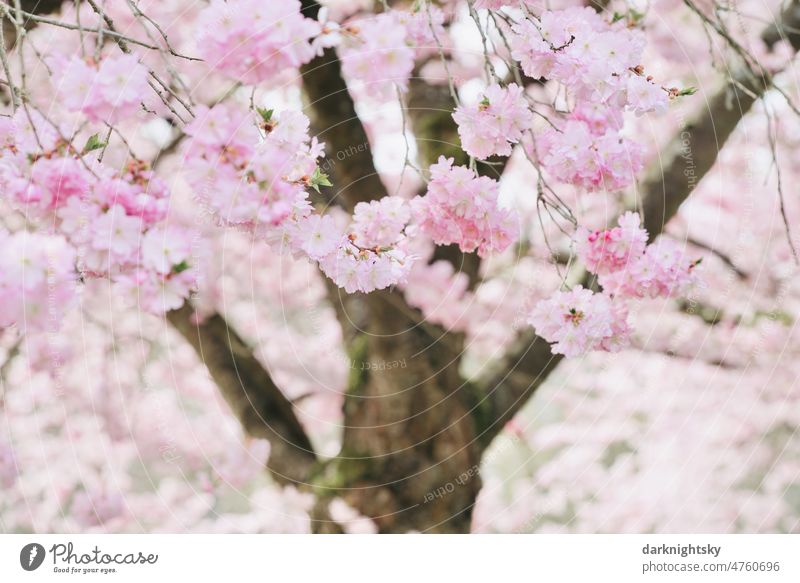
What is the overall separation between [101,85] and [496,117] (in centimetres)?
48

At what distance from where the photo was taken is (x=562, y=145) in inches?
38.5

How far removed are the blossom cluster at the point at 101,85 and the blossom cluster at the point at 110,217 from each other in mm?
45

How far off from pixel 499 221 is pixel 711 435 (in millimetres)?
2090

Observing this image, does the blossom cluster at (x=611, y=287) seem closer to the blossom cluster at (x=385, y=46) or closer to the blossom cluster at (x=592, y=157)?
the blossom cluster at (x=592, y=157)

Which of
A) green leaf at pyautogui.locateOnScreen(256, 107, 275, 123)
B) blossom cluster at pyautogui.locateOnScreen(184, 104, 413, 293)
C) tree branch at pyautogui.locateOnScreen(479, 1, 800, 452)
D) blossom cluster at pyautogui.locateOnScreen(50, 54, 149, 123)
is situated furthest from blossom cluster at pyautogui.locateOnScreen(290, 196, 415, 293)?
tree branch at pyautogui.locateOnScreen(479, 1, 800, 452)

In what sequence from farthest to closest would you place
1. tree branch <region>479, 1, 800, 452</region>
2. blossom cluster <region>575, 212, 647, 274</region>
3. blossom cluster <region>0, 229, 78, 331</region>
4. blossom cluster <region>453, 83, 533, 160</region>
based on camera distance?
tree branch <region>479, 1, 800, 452</region> → blossom cluster <region>575, 212, 647, 274</region> → blossom cluster <region>453, 83, 533, 160</region> → blossom cluster <region>0, 229, 78, 331</region>

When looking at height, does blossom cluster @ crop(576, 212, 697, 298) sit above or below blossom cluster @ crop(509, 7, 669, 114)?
below

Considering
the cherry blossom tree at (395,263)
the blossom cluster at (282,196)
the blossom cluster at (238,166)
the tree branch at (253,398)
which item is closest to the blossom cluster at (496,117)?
the cherry blossom tree at (395,263)

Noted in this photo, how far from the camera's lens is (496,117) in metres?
0.92

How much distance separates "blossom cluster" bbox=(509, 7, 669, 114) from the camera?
884 millimetres

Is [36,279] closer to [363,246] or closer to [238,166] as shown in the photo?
[238,166]

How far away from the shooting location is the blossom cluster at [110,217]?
691mm

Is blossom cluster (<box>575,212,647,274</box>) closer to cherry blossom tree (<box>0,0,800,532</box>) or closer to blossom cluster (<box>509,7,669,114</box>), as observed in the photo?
cherry blossom tree (<box>0,0,800,532</box>)

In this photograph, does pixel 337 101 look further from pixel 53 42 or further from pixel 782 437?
pixel 782 437
